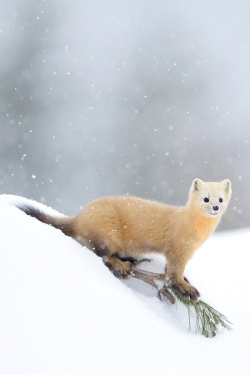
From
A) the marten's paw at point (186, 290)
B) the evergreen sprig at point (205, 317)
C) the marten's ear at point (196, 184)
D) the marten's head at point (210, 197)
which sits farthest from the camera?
→ the marten's ear at point (196, 184)

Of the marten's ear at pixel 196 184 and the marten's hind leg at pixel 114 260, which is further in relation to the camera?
the marten's ear at pixel 196 184

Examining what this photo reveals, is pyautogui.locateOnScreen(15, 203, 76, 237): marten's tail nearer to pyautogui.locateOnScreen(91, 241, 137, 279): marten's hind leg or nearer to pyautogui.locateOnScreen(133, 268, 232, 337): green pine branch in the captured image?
pyautogui.locateOnScreen(91, 241, 137, 279): marten's hind leg

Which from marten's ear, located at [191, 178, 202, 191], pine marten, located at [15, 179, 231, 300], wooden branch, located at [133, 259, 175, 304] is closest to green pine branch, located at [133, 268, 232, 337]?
wooden branch, located at [133, 259, 175, 304]

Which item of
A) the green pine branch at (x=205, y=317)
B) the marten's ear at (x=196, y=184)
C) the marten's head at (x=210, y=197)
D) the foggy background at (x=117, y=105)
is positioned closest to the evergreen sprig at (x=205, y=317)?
the green pine branch at (x=205, y=317)

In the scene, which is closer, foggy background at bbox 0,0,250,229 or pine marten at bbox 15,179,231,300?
pine marten at bbox 15,179,231,300

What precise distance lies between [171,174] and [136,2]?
14920 millimetres

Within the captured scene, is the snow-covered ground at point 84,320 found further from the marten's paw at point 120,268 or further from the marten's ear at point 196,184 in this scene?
the marten's ear at point 196,184

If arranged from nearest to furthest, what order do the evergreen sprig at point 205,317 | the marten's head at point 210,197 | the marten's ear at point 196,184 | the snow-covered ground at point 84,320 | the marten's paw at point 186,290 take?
the snow-covered ground at point 84,320, the evergreen sprig at point 205,317, the marten's paw at point 186,290, the marten's head at point 210,197, the marten's ear at point 196,184

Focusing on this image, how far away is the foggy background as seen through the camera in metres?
11.9

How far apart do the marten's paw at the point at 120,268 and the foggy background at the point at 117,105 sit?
24.3ft

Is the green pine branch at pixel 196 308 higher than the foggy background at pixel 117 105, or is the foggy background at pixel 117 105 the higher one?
the foggy background at pixel 117 105

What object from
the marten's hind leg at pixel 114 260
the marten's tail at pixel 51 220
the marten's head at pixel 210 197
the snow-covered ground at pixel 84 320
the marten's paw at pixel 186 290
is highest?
the marten's head at pixel 210 197

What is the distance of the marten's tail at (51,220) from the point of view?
101 inches

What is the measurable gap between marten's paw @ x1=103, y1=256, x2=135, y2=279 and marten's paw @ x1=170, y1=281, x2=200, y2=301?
25 cm
